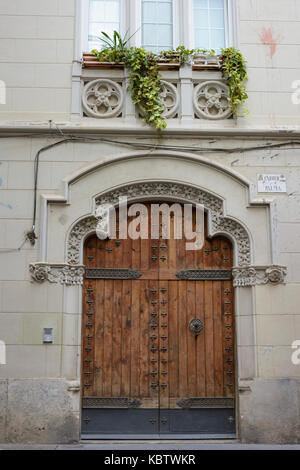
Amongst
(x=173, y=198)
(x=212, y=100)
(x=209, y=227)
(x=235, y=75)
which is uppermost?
(x=235, y=75)

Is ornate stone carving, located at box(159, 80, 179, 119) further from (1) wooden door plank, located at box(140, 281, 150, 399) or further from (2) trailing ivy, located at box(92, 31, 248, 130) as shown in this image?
(1) wooden door plank, located at box(140, 281, 150, 399)

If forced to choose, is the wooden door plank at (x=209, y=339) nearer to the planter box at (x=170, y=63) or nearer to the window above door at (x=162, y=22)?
the planter box at (x=170, y=63)

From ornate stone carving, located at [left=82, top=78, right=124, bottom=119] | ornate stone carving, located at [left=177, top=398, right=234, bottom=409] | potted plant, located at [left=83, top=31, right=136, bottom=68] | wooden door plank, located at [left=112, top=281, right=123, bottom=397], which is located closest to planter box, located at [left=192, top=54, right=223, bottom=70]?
potted plant, located at [left=83, top=31, right=136, bottom=68]

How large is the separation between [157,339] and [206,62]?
4386 mm

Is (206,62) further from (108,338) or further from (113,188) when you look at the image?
(108,338)

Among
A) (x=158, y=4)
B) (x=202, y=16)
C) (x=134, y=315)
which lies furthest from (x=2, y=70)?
(x=134, y=315)

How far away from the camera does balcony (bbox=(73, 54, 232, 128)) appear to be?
8.34 meters

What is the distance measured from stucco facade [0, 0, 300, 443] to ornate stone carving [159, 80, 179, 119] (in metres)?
0.08

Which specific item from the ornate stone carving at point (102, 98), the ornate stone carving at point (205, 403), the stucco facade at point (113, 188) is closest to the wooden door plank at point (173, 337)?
the ornate stone carving at point (205, 403)

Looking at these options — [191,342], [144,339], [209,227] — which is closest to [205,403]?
[191,342]

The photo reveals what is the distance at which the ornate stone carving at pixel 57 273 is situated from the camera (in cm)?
770

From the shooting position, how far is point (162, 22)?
8.91 metres

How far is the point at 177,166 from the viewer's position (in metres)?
8.24

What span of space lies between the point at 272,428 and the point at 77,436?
2679 mm
